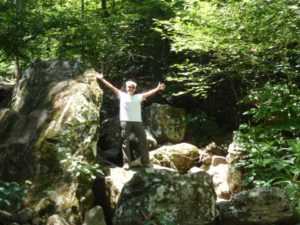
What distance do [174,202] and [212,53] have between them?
209 inches

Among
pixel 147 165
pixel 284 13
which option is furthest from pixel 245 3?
pixel 147 165

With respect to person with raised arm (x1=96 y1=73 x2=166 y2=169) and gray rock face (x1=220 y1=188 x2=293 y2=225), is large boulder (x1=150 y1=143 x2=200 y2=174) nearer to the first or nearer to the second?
person with raised arm (x1=96 y1=73 x2=166 y2=169)

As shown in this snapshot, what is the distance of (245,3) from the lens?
7496mm

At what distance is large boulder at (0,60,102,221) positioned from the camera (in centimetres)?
590

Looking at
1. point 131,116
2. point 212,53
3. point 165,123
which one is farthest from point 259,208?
point 212,53

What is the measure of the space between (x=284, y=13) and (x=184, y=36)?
2.21 metres

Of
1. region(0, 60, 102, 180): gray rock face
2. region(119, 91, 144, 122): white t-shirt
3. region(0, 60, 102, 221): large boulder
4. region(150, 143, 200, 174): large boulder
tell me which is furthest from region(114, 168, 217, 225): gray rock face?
region(150, 143, 200, 174): large boulder

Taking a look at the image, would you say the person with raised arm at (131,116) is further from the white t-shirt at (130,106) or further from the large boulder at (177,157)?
the large boulder at (177,157)

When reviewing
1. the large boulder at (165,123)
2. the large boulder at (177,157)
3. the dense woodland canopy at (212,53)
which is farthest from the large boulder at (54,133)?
the large boulder at (165,123)

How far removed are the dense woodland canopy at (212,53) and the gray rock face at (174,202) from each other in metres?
1.39

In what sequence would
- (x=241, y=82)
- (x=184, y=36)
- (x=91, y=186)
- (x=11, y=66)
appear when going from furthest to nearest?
(x=11, y=66) → (x=241, y=82) → (x=184, y=36) → (x=91, y=186)

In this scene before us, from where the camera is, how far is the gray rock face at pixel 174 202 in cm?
534

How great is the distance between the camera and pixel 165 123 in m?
9.69

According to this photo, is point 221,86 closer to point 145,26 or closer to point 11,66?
point 145,26
